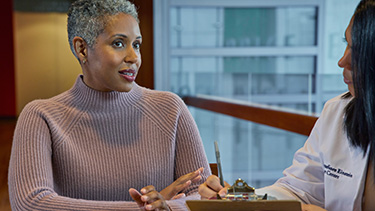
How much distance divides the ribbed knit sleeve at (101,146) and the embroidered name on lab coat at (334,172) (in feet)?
1.39

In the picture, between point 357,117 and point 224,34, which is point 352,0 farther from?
point 357,117

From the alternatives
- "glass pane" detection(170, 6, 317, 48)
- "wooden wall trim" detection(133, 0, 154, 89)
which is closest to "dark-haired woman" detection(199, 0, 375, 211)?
"glass pane" detection(170, 6, 317, 48)

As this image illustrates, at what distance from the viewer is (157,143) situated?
163cm

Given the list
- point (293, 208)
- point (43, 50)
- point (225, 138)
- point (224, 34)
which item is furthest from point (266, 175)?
point (43, 50)

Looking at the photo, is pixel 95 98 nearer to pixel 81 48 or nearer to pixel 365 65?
pixel 81 48

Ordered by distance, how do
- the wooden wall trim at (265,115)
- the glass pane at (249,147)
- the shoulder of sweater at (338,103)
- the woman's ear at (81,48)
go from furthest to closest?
the glass pane at (249,147) < the wooden wall trim at (265,115) < the woman's ear at (81,48) < the shoulder of sweater at (338,103)

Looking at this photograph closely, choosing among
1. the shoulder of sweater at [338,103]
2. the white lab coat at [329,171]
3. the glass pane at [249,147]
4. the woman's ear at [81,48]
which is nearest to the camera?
the white lab coat at [329,171]

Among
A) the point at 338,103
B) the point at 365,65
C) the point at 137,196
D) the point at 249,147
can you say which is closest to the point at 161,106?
the point at 137,196

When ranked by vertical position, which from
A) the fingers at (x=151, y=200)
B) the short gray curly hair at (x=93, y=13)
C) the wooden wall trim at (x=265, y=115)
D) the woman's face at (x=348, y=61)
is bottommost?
the wooden wall trim at (x=265, y=115)

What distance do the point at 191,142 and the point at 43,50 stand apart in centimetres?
884

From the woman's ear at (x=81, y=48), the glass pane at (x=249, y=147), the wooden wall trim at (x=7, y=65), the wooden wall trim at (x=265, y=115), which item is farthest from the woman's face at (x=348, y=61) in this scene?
the wooden wall trim at (x=7, y=65)

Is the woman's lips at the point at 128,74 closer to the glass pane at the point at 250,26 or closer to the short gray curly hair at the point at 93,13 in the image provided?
the short gray curly hair at the point at 93,13

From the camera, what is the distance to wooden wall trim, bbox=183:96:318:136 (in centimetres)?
270

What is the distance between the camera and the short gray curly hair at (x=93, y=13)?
1.53 metres
